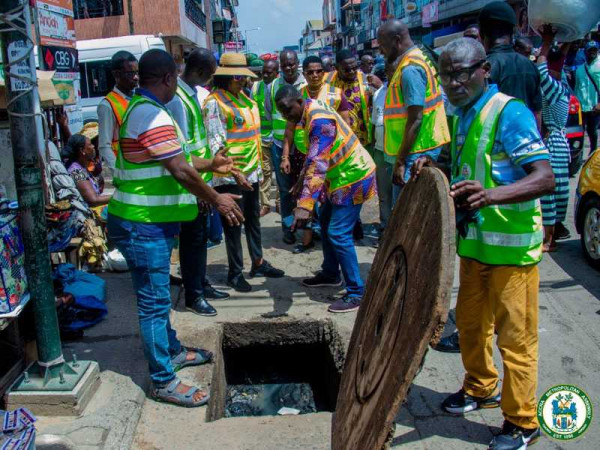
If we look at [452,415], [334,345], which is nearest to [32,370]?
[334,345]

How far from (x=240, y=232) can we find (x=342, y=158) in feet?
4.12

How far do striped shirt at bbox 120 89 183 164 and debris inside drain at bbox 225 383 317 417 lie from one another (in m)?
2.22

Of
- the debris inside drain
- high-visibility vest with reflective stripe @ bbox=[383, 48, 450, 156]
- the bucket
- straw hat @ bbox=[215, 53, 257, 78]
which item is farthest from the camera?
straw hat @ bbox=[215, 53, 257, 78]

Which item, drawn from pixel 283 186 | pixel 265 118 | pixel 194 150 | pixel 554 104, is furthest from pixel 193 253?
pixel 554 104

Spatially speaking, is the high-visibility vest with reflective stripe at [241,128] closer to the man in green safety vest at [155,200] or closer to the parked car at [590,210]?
the man in green safety vest at [155,200]

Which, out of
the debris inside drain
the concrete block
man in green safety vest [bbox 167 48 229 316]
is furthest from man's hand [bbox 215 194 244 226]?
the debris inside drain

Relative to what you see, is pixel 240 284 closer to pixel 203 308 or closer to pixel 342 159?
pixel 203 308

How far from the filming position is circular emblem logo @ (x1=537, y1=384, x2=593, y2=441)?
9.53 feet

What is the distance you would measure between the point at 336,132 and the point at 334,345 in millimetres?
1594

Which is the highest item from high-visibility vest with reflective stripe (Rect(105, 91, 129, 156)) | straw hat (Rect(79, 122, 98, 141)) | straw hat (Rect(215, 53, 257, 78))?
straw hat (Rect(215, 53, 257, 78))

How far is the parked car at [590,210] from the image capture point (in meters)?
5.32

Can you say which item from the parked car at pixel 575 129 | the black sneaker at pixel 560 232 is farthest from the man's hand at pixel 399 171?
the parked car at pixel 575 129

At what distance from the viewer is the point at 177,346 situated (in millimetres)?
3719

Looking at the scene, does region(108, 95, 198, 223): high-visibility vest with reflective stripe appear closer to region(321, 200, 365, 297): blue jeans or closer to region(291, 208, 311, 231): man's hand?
region(291, 208, 311, 231): man's hand
